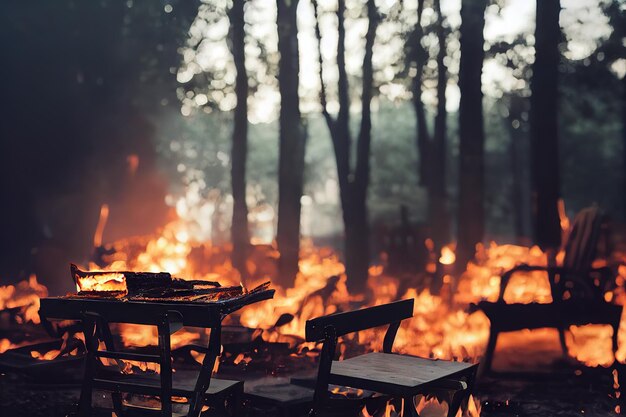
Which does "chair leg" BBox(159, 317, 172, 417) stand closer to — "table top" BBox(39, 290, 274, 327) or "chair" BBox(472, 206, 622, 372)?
"table top" BBox(39, 290, 274, 327)

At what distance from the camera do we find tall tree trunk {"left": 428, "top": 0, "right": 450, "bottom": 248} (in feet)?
62.1

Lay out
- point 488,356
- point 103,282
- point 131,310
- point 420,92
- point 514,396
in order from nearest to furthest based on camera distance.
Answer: point 131,310 → point 103,282 → point 514,396 → point 488,356 → point 420,92

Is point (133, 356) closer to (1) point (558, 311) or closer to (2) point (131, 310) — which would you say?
(2) point (131, 310)

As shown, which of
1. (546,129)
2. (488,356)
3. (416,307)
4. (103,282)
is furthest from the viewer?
(546,129)

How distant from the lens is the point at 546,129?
14281 millimetres

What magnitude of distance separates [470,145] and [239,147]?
27.1 ft

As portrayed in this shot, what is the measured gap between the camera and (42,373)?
24.4 ft

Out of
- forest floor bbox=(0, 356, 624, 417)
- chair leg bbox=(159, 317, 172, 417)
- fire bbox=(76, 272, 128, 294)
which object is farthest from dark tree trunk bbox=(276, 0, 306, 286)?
chair leg bbox=(159, 317, 172, 417)

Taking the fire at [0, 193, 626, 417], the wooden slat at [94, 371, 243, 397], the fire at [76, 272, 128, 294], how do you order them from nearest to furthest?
1. the wooden slat at [94, 371, 243, 397]
2. the fire at [76, 272, 128, 294]
3. the fire at [0, 193, 626, 417]

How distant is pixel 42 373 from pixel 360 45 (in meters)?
15.3

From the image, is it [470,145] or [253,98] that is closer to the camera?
[470,145]

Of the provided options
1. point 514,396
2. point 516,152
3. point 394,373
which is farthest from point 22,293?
point 516,152

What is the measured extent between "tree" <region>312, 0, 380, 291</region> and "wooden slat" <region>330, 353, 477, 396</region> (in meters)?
9.64

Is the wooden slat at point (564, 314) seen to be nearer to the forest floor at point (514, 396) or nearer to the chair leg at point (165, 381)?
the forest floor at point (514, 396)
